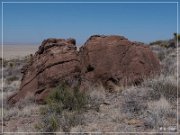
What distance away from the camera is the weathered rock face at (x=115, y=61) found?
559 inches

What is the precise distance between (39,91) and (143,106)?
13.8 ft

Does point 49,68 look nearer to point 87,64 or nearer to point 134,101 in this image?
point 87,64

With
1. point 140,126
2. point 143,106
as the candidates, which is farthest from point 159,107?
point 140,126

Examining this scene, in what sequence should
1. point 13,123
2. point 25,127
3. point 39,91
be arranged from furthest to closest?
1. point 39,91
2. point 13,123
3. point 25,127

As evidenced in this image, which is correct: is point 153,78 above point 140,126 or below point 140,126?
above

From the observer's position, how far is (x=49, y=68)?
45.2ft

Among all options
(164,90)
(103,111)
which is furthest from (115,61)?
(103,111)

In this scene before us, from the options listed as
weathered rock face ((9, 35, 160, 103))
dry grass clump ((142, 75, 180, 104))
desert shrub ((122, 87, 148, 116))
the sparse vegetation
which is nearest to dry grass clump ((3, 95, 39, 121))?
the sparse vegetation

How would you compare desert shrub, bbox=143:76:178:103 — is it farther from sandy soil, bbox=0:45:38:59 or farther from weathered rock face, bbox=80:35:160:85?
sandy soil, bbox=0:45:38:59

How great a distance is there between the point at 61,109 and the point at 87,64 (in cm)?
437

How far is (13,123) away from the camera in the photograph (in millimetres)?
10164

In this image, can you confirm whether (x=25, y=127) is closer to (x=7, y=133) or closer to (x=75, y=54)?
A: (x=7, y=133)

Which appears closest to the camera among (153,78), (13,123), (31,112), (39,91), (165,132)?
(165,132)

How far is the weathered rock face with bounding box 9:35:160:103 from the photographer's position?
13562 mm
